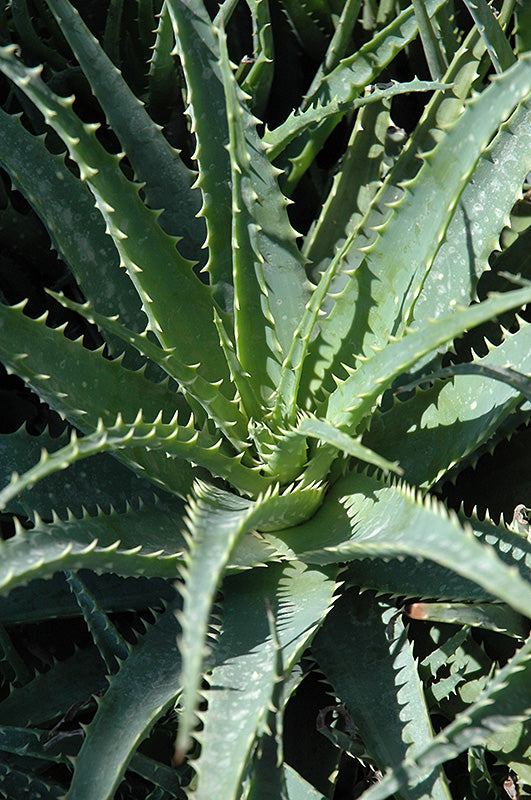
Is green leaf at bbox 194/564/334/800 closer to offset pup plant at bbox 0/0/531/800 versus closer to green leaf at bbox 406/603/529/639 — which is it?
offset pup plant at bbox 0/0/531/800

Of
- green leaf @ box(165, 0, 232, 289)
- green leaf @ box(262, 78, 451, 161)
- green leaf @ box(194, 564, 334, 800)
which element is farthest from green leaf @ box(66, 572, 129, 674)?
green leaf @ box(262, 78, 451, 161)

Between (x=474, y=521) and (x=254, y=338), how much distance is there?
0.96 ft

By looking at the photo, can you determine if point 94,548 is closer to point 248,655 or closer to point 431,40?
point 248,655

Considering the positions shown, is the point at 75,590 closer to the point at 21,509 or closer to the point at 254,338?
the point at 21,509

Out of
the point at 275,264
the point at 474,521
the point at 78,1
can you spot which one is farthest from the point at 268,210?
the point at 78,1

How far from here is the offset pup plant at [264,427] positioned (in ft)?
2.25

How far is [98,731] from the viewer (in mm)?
713

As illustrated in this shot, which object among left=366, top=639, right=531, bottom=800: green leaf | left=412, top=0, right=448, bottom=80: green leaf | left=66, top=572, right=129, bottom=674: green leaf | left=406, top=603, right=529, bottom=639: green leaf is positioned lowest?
left=66, top=572, right=129, bottom=674: green leaf

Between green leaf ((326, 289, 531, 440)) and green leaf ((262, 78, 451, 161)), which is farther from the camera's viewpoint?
green leaf ((262, 78, 451, 161))

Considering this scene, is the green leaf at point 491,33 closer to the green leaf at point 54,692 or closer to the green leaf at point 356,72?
the green leaf at point 356,72

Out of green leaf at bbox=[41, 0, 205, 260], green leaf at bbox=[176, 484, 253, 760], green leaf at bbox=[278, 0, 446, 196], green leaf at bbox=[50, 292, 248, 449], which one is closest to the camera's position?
green leaf at bbox=[176, 484, 253, 760]

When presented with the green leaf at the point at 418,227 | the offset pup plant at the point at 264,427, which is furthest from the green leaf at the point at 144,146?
the green leaf at the point at 418,227

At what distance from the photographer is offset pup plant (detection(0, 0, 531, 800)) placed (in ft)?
2.25

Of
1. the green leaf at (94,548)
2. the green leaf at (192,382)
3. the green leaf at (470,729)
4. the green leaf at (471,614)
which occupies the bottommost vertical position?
the green leaf at (471,614)
